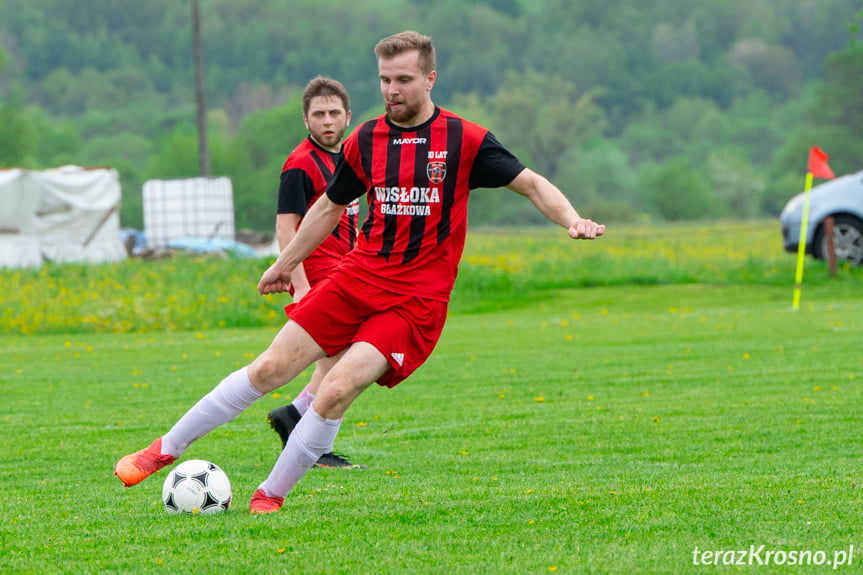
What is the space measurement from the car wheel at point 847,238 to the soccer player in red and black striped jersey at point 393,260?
18328 millimetres

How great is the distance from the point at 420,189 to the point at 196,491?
1.80m

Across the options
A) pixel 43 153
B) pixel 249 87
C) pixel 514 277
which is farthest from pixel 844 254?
pixel 249 87

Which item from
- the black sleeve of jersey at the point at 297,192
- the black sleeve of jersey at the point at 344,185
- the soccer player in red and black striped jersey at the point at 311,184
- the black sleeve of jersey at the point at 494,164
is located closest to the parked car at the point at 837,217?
the soccer player in red and black striped jersey at the point at 311,184

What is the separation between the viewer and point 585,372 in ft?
37.5

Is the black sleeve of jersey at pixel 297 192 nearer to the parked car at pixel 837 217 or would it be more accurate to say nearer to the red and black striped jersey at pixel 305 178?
the red and black striped jersey at pixel 305 178

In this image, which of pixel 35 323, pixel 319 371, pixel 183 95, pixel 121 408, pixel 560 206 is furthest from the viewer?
pixel 183 95

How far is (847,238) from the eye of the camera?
72.2ft

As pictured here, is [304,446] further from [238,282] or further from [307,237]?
[238,282]

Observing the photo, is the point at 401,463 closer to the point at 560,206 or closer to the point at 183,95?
the point at 560,206

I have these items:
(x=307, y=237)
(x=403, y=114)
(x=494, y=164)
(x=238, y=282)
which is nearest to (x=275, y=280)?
(x=307, y=237)

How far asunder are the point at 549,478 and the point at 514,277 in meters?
18.0

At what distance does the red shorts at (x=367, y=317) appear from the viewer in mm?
5035

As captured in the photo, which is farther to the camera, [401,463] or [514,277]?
[514,277]

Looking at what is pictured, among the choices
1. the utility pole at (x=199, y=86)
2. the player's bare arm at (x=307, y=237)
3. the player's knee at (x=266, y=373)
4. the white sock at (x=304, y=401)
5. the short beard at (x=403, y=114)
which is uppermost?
the utility pole at (x=199, y=86)
